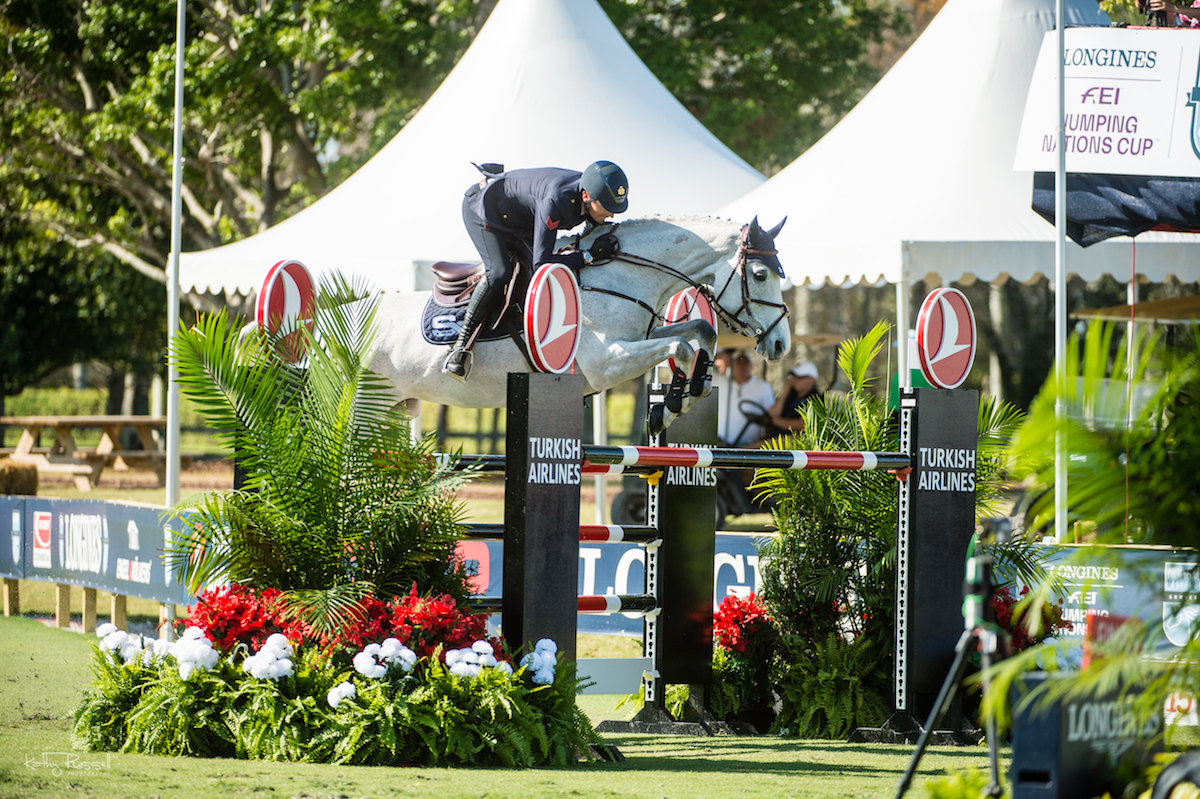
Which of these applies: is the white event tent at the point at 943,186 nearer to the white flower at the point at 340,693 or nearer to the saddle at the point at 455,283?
the saddle at the point at 455,283

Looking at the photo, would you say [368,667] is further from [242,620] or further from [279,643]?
[242,620]

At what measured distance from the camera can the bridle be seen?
7473 mm

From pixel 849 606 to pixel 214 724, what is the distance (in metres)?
2.85

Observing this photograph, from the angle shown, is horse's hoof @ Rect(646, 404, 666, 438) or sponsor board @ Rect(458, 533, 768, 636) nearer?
horse's hoof @ Rect(646, 404, 666, 438)

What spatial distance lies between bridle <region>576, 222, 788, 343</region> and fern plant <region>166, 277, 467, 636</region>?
93.3 inches

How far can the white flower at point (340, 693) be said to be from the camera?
460 cm

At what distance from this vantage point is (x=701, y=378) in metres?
6.62

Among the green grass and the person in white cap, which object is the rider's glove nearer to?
the green grass

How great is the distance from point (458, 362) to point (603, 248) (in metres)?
0.98

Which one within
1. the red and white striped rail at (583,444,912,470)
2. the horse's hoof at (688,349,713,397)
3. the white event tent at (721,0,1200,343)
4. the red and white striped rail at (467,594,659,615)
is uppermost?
the white event tent at (721,0,1200,343)

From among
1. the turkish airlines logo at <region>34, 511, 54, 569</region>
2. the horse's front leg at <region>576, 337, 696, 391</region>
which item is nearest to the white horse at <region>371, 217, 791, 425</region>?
the horse's front leg at <region>576, 337, 696, 391</region>

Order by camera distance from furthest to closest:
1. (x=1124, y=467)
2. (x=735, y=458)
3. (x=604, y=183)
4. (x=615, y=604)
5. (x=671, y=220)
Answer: (x=671, y=220) < (x=604, y=183) < (x=615, y=604) < (x=735, y=458) < (x=1124, y=467)

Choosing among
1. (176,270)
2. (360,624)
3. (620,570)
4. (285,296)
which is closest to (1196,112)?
(620,570)

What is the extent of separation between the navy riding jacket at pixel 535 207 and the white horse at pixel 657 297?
0.28 metres
